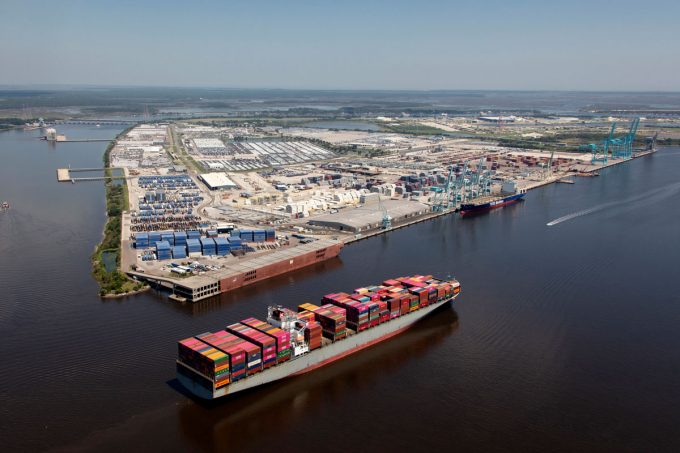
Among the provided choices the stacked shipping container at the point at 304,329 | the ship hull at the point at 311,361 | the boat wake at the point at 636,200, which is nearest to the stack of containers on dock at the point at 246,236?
the stacked shipping container at the point at 304,329

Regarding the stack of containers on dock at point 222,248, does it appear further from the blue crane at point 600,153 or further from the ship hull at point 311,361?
the blue crane at point 600,153

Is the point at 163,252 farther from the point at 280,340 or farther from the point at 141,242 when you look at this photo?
the point at 280,340

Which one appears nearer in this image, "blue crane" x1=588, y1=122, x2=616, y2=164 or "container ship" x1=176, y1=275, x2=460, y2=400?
"container ship" x1=176, y1=275, x2=460, y2=400

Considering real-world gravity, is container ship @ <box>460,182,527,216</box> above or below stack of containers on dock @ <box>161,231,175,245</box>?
below

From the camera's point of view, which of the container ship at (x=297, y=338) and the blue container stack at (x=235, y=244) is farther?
the blue container stack at (x=235, y=244)

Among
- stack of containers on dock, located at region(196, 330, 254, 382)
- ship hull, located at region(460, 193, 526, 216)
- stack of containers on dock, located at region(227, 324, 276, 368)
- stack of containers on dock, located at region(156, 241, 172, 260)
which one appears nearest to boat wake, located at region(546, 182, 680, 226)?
ship hull, located at region(460, 193, 526, 216)

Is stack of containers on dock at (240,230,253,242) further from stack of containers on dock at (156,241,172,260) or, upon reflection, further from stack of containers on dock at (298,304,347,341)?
stack of containers on dock at (298,304,347,341)

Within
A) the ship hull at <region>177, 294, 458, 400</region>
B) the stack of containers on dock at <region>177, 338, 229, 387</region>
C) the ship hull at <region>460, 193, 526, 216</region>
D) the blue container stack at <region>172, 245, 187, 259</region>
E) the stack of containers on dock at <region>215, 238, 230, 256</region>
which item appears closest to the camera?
the stack of containers on dock at <region>177, 338, 229, 387</region>
